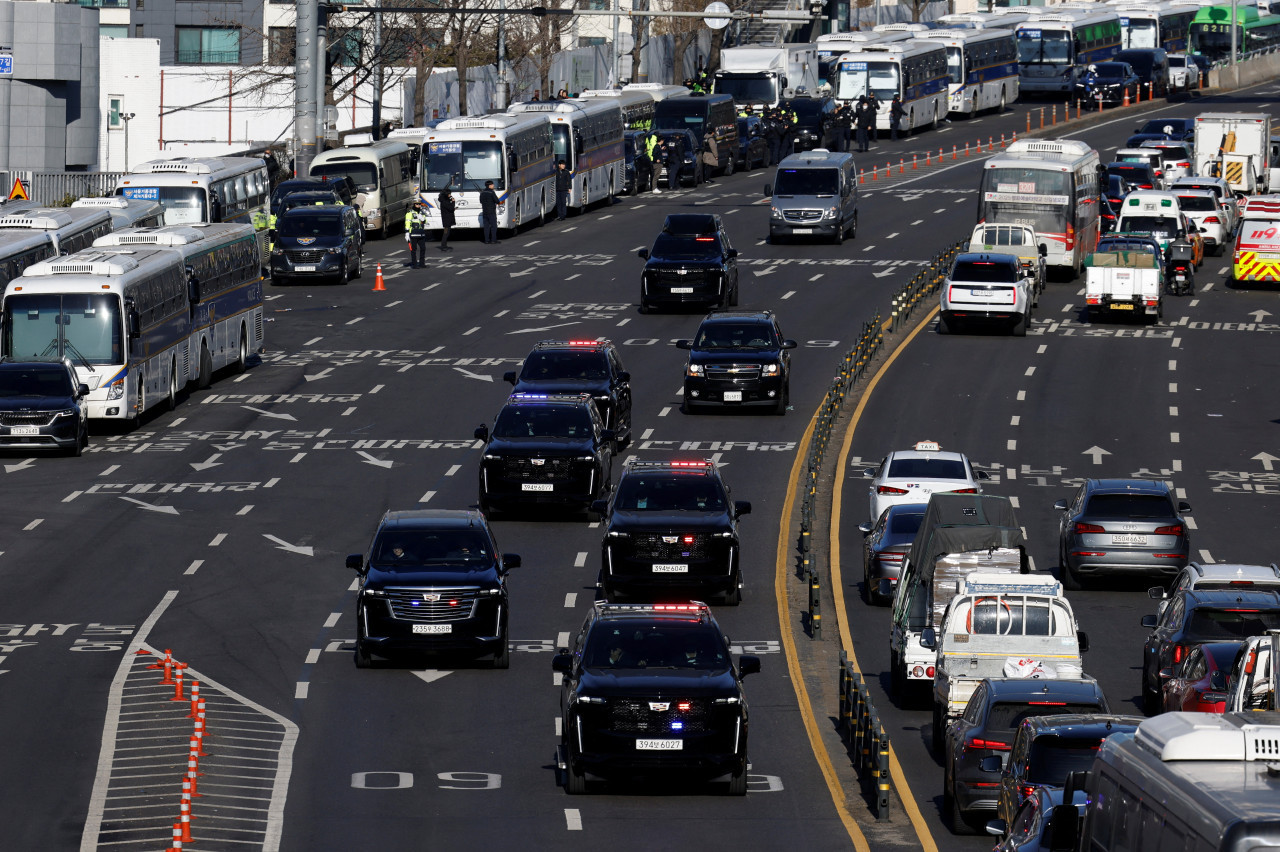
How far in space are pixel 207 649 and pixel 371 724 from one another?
13.5 ft

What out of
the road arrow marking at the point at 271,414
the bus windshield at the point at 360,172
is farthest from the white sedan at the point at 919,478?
the bus windshield at the point at 360,172

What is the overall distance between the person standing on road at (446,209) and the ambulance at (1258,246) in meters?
21.9

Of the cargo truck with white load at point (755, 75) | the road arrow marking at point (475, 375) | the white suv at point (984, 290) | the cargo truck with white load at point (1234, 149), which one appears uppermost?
the cargo truck with white load at point (755, 75)

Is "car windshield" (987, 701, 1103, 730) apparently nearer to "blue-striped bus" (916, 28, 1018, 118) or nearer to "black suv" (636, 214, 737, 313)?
"black suv" (636, 214, 737, 313)

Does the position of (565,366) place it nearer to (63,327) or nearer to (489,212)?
(63,327)

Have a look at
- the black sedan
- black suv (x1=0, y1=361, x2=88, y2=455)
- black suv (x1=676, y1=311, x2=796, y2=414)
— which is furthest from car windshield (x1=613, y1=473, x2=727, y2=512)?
black suv (x1=0, y1=361, x2=88, y2=455)

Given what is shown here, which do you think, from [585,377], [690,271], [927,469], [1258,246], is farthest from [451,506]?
[1258,246]

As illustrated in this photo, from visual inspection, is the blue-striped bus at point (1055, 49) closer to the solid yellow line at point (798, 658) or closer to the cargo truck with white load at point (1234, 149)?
the cargo truck with white load at point (1234, 149)

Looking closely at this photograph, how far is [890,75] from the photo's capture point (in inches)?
3548

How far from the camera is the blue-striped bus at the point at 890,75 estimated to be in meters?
89.8

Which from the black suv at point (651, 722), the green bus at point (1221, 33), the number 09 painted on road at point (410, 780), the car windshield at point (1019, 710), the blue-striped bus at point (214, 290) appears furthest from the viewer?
the green bus at point (1221, 33)

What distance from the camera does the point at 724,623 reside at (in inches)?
1150

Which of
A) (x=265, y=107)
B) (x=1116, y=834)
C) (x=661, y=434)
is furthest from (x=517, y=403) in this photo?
(x=265, y=107)

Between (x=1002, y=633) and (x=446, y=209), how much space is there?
142ft
